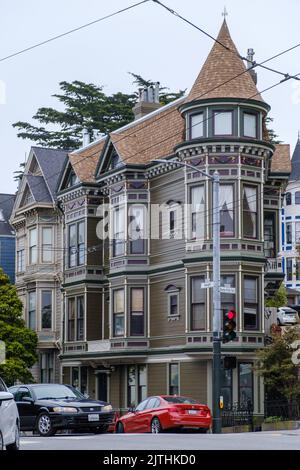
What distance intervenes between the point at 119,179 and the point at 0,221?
2463cm

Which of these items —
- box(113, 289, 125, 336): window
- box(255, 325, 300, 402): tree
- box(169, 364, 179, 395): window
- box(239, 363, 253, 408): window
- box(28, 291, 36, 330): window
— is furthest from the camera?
Result: box(28, 291, 36, 330): window

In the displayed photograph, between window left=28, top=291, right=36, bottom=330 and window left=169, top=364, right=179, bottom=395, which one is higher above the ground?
window left=28, top=291, right=36, bottom=330

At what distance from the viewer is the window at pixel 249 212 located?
40.1 metres

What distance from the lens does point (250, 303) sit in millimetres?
39969

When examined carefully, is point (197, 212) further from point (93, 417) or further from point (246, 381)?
point (93, 417)

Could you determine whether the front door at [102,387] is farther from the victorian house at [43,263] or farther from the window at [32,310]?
the window at [32,310]

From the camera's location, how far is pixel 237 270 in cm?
3953

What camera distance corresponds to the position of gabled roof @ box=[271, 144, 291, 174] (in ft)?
149

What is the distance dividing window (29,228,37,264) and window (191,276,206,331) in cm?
1531

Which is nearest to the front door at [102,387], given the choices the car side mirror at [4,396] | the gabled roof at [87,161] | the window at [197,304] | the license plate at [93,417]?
the window at [197,304]

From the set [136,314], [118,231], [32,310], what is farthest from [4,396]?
[32,310]

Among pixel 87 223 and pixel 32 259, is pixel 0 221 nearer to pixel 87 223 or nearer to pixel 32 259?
pixel 32 259

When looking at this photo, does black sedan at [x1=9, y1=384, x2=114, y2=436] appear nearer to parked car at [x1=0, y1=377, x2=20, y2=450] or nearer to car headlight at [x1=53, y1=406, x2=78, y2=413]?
car headlight at [x1=53, y1=406, x2=78, y2=413]

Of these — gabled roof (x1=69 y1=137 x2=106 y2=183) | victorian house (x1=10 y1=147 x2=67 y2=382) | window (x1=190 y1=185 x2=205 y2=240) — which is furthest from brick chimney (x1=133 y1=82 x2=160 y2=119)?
window (x1=190 y1=185 x2=205 y2=240)
